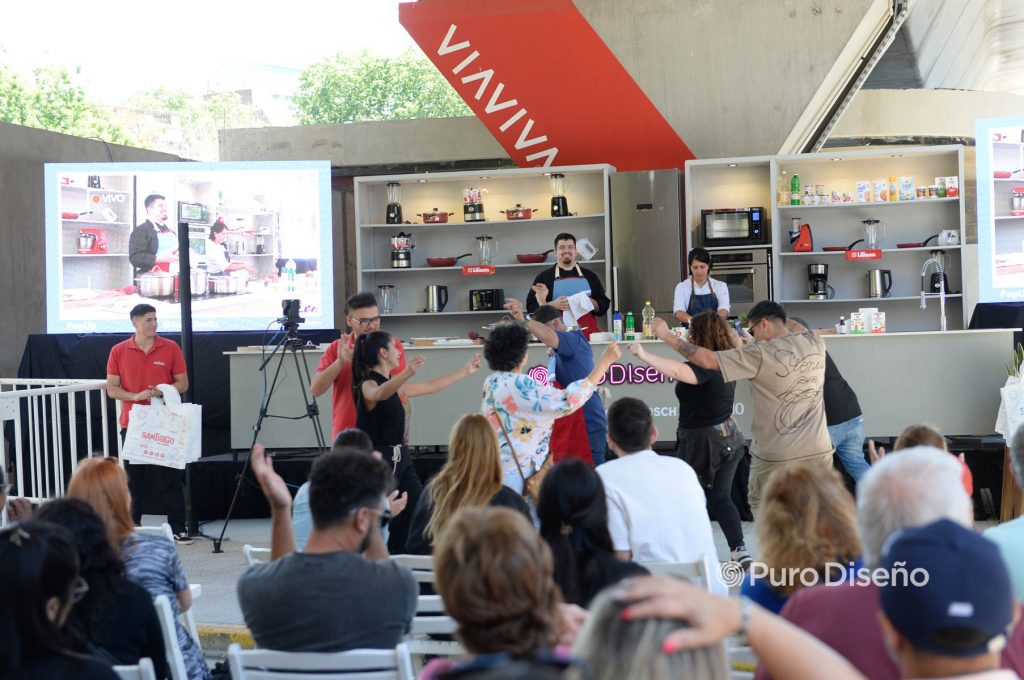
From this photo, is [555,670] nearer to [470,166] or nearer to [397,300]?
[397,300]

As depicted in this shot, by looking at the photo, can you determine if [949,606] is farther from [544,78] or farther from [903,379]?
[544,78]

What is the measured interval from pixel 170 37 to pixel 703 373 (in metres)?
42.5

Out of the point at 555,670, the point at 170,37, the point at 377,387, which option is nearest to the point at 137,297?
the point at 377,387

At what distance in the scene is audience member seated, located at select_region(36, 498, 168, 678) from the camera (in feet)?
7.76

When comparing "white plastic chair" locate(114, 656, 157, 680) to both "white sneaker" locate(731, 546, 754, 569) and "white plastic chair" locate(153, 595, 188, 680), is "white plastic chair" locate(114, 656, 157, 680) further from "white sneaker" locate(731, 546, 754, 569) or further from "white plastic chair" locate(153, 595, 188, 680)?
"white sneaker" locate(731, 546, 754, 569)

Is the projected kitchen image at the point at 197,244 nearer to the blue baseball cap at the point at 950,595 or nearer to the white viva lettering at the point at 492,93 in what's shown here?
the white viva lettering at the point at 492,93

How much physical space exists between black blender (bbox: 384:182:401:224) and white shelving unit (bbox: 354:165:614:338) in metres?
0.06

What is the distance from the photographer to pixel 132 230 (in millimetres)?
9117

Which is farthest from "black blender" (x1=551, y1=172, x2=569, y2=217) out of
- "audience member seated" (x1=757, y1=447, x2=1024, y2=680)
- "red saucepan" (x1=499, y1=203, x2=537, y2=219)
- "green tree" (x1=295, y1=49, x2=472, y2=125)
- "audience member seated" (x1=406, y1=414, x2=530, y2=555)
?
"green tree" (x1=295, y1=49, x2=472, y2=125)

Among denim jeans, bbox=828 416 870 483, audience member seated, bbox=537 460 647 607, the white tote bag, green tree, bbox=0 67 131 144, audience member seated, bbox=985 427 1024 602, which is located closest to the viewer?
audience member seated, bbox=985 427 1024 602

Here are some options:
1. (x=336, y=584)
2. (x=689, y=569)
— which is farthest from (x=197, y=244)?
(x=336, y=584)

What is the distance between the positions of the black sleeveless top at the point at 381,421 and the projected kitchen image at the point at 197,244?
4570 mm

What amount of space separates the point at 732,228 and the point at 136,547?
717cm

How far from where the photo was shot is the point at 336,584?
7.57 feet
